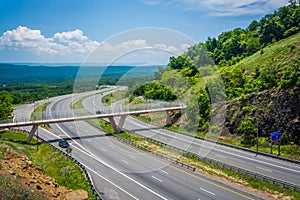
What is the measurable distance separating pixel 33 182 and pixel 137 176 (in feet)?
35.8

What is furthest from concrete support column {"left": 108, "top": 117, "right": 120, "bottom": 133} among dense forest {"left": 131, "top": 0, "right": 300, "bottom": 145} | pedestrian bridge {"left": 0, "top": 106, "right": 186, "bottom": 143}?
dense forest {"left": 131, "top": 0, "right": 300, "bottom": 145}

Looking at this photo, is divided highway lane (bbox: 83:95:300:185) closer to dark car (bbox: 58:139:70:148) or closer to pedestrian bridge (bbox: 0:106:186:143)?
pedestrian bridge (bbox: 0:106:186:143)

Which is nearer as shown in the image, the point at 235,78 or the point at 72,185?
the point at 72,185

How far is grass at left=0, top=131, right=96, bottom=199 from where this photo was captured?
29.9 m

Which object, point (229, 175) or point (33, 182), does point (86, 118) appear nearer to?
point (33, 182)

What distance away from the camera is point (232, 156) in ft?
127

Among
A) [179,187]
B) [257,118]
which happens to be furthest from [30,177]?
[257,118]

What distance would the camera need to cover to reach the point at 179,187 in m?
28.5

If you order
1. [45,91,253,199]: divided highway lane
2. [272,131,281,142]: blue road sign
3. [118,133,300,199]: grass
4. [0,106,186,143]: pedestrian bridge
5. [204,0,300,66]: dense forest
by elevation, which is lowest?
[45,91,253,199]: divided highway lane

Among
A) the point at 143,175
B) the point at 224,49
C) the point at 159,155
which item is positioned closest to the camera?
the point at 143,175

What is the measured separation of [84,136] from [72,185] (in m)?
21.0

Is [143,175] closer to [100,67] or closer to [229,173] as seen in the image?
[229,173]

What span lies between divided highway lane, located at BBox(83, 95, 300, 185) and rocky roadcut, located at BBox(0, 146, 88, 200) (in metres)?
19.5

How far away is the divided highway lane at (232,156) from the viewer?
32.3m
